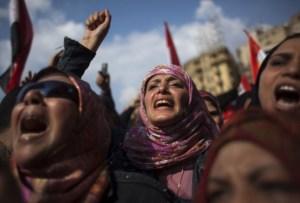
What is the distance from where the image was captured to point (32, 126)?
5.73 ft

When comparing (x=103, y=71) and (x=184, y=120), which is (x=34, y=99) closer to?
(x=184, y=120)

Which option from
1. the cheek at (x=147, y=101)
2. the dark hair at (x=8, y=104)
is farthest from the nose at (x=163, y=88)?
the dark hair at (x=8, y=104)

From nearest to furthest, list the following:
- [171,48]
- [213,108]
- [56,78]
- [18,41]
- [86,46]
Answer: [56,78] → [86,46] → [213,108] → [18,41] → [171,48]

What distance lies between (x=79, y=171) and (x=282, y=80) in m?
1.15

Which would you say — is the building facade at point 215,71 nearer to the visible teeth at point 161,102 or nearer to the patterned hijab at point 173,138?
the patterned hijab at point 173,138

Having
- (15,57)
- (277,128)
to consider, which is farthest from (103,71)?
(277,128)

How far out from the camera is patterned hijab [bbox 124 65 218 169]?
223 cm

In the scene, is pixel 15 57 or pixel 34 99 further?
pixel 15 57

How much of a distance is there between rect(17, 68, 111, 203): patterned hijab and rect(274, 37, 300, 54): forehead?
110 cm

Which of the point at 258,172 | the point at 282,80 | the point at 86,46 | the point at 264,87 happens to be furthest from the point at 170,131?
the point at 258,172

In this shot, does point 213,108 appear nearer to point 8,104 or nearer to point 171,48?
point 8,104

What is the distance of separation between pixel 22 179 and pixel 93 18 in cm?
161

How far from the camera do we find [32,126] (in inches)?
68.7

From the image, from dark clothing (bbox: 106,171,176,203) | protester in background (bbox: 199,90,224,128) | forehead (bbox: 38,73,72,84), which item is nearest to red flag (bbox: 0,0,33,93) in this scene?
protester in background (bbox: 199,90,224,128)
